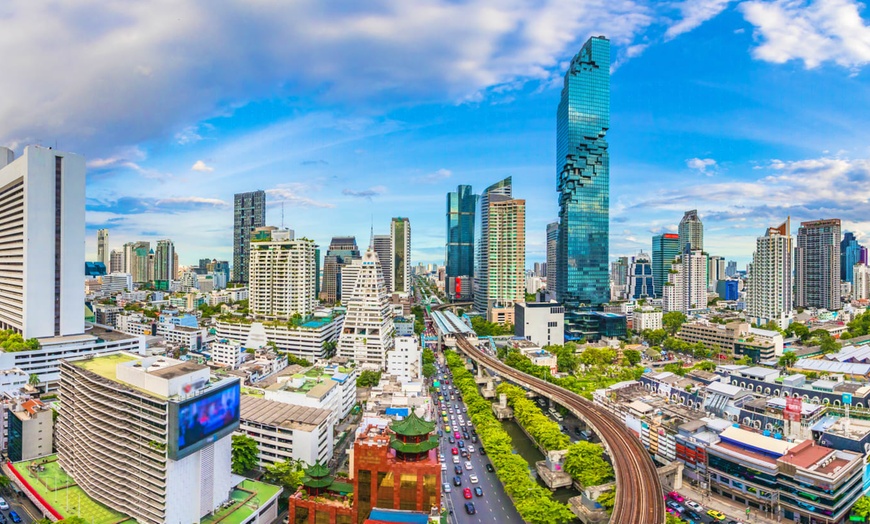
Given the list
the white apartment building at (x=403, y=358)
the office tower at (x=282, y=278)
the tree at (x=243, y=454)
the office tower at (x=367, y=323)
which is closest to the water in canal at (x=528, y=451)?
the white apartment building at (x=403, y=358)

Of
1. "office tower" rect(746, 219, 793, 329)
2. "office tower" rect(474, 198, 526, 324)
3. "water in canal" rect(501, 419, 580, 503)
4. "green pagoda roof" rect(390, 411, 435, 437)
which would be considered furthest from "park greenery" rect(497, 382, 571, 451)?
"office tower" rect(746, 219, 793, 329)

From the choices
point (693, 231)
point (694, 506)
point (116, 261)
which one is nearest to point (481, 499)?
point (694, 506)

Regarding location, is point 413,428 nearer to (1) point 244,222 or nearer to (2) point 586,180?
(2) point 586,180

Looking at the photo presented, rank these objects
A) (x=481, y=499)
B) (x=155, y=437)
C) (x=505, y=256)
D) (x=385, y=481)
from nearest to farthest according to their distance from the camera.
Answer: (x=155, y=437)
(x=385, y=481)
(x=481, y=499)
(x=505, y=256)

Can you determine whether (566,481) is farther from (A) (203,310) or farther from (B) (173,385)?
(A) (203,310)

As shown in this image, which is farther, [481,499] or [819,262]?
[819,262]

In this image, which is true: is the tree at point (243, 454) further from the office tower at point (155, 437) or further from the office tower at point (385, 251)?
the office tower at point (385, 251)
